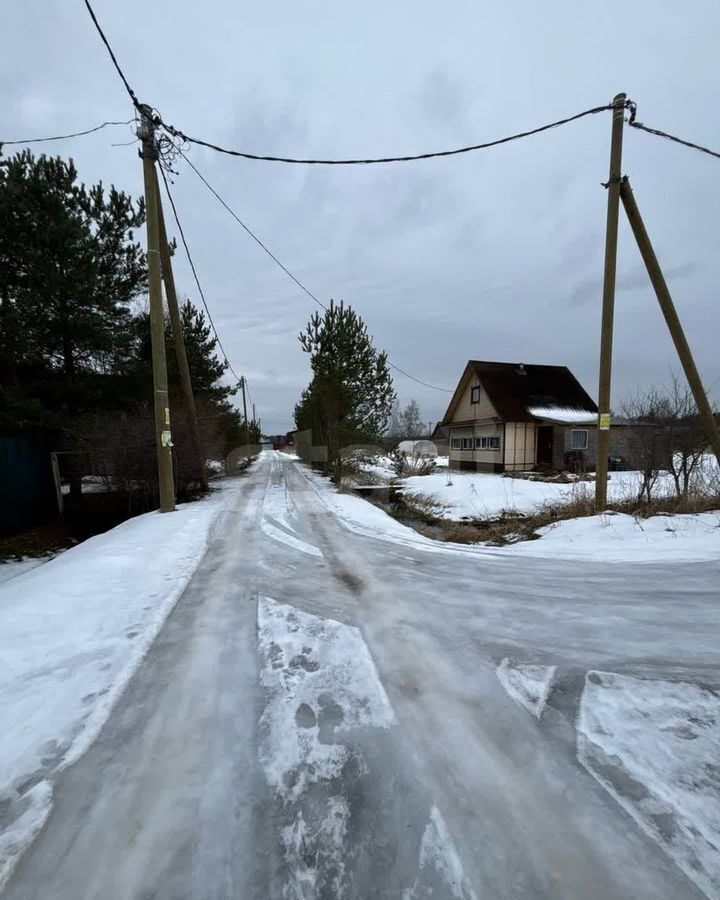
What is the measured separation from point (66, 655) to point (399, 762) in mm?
2430

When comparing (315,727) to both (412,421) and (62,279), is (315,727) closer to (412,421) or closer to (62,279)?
(62,279)

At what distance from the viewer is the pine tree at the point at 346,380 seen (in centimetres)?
1562

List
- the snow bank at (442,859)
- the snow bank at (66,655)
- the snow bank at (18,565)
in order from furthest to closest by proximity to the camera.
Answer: the snow bank at (18,565)
the snow bank at (66,655)
the snow bank at (442,859)

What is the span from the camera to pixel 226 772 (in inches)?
78.4

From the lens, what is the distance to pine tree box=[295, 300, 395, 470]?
615 inches

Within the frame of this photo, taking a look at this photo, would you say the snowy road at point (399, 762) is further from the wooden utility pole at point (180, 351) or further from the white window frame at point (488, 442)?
the white window frame at point (488, 442)

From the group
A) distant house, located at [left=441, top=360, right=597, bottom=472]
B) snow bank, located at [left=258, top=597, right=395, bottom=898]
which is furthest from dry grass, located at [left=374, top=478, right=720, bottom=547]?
distant house, located at [left=441, top=360, right=597, bottom=472]

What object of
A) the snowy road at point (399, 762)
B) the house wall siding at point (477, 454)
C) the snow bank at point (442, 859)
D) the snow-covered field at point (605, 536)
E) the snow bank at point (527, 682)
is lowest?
the snow bank at point (442, 859)

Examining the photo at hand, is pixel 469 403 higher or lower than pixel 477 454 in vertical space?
higher

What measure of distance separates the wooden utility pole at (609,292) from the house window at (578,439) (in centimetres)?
1388

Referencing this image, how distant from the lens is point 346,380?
51.8 ft

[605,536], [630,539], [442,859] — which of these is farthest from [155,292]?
[442,859]

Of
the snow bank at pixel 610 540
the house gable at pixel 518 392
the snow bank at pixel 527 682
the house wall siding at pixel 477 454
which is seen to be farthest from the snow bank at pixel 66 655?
the house gable at pixel 518 392

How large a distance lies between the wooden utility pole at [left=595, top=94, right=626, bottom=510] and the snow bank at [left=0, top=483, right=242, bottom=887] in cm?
707
